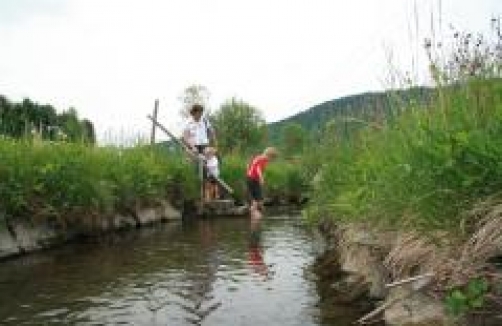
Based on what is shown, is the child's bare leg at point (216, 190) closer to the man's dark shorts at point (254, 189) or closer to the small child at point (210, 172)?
the small child at point (210, 172)

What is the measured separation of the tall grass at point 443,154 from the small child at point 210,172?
9.98m

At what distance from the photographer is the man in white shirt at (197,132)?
18.1 metres

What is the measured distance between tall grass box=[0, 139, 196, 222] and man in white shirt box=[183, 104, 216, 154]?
3.73 feet

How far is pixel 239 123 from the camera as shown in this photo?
73.4 metres

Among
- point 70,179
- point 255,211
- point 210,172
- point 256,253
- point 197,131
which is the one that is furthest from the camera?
point 210,172

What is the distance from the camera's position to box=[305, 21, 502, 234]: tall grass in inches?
209

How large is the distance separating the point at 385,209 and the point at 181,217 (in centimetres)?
1195

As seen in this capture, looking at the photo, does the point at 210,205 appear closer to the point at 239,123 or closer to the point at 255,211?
the point at 255,211

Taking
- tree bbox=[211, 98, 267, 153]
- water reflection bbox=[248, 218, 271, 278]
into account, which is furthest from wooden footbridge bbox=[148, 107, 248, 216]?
tree bbox=[211, 98, 267, 153]

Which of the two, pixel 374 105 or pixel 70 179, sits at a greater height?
pixel 374 105

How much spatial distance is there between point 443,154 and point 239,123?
68.0m

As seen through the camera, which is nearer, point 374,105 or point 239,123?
point 374,105

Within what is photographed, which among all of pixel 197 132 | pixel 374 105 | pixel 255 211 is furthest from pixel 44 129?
pixel 374 105

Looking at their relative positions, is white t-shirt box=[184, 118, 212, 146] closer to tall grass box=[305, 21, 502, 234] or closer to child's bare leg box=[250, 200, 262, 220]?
child's bare leg box=[250, 200, 262, 220]
